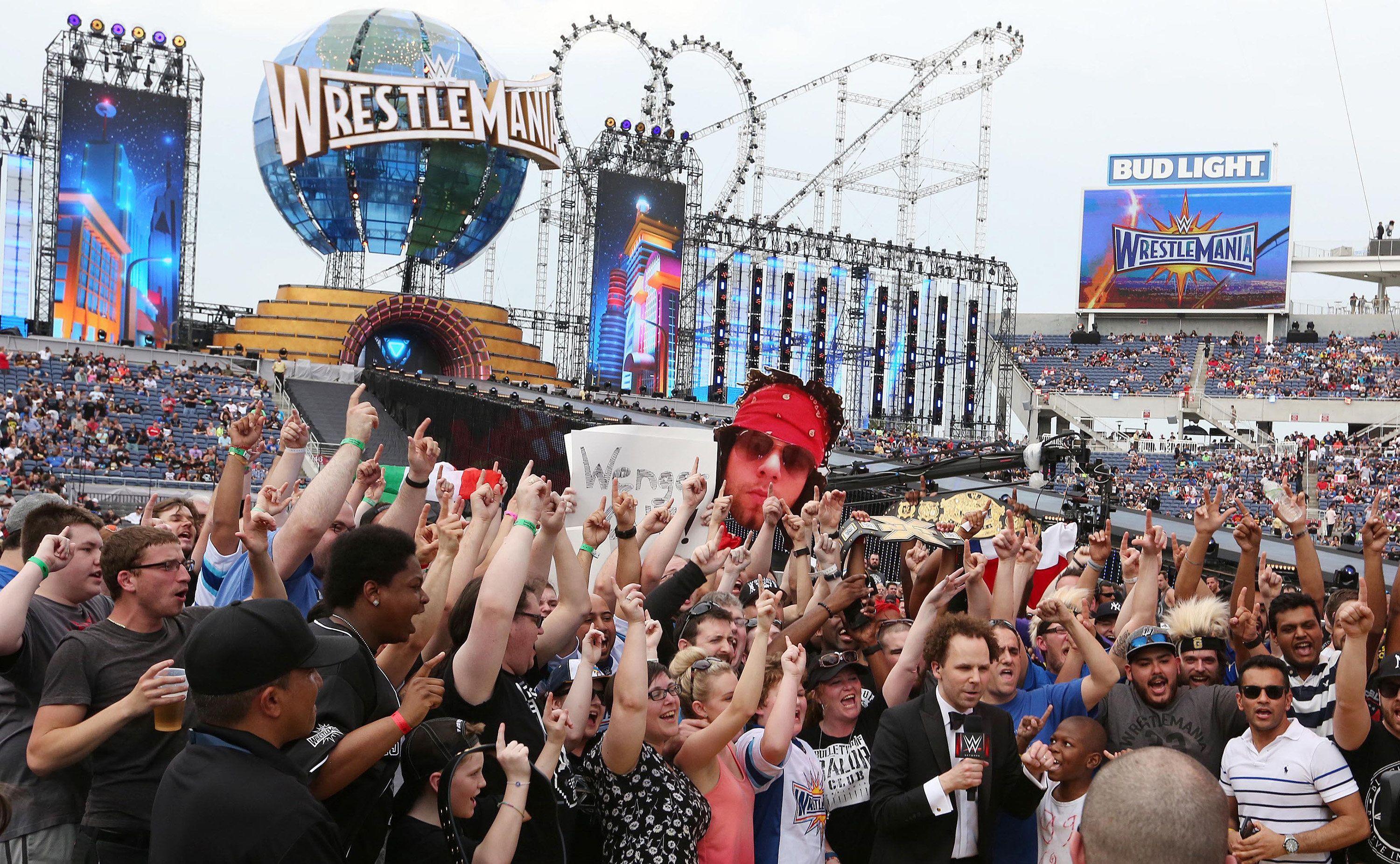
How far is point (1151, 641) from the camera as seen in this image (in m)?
5.29

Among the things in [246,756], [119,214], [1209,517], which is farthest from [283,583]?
[119,214]

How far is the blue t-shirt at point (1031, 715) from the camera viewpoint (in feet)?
16.1

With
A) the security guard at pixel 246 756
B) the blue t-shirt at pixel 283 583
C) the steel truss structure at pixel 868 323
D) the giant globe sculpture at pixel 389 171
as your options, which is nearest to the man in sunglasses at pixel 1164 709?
the blue t-shirt at pixel 283 583

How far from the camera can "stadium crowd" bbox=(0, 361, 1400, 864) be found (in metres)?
3.15

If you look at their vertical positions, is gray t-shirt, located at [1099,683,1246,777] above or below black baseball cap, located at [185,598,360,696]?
below

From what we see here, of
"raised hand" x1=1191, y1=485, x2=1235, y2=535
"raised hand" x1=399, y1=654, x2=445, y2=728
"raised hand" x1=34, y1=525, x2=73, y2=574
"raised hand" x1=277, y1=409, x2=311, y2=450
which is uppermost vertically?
"raised hand" x1=277, y1=409, x2=311, y2=450

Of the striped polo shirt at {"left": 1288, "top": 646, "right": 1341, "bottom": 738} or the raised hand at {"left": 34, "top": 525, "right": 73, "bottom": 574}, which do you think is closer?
the raised hand at {"left": 34, "top": 525, "right": 73, "bottom": 574}

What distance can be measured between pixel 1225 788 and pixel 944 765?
3.59ft

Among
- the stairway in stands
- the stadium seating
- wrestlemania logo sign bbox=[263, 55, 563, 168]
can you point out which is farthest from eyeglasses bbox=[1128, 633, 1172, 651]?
wrestlemania logo sign bbox=[263, 55, 563, 168]

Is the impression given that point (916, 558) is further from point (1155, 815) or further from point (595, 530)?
point (1155, 815)

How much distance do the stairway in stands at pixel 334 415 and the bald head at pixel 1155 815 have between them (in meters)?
20.0

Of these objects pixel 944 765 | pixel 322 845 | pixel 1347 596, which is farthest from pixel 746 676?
pixel 1347 596

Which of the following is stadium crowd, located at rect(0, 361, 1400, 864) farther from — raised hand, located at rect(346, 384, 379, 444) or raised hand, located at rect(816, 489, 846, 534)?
raised hand, located at rect(816, 489, 846, 534)

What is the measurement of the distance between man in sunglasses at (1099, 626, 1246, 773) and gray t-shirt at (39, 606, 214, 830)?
11.7 feet
